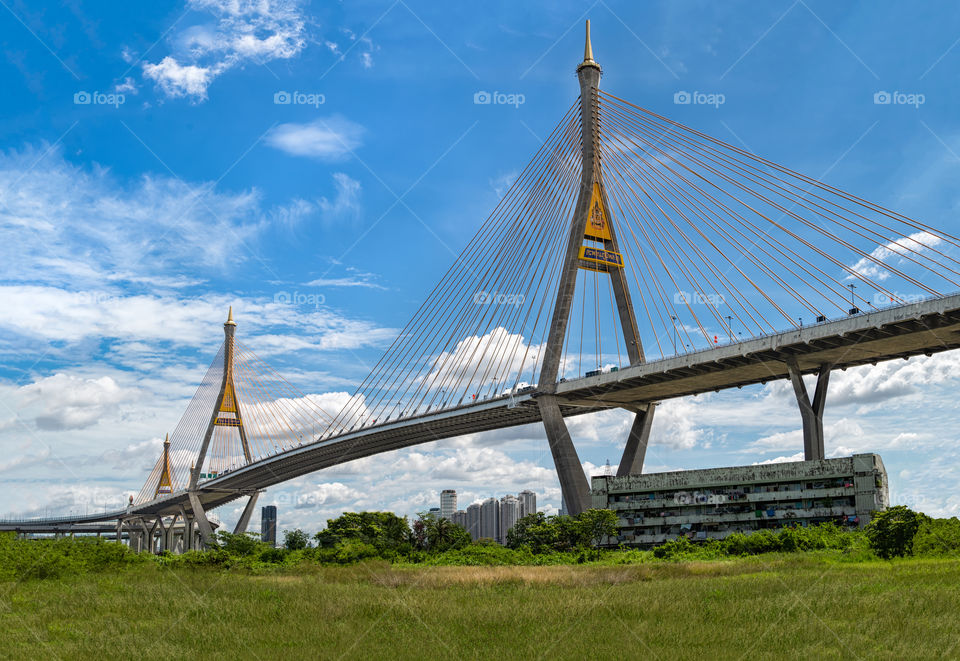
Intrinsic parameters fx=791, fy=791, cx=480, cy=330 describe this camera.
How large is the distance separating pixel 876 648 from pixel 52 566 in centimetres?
3432

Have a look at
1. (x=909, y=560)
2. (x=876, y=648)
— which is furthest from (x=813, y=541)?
(x=876, y=648)

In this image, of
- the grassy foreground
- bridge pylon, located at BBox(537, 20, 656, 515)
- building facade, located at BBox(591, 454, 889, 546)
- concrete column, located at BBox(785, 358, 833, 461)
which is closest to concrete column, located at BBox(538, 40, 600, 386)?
bridge pylon, located at BBox(537, 20, 656, 515)

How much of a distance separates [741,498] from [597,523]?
11.4 meters

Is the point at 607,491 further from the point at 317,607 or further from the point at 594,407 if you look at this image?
the point at 317,607

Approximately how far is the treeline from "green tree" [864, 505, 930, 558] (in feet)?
0.14

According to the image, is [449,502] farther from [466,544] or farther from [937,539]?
[937,539]

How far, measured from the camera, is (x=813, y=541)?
43.7 meters

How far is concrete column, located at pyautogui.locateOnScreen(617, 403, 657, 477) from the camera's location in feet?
208

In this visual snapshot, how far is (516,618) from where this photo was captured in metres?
19.9

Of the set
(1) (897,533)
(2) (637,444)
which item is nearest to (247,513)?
(2) (637,444)

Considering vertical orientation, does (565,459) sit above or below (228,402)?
below

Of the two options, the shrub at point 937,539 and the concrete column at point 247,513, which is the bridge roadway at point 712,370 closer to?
the shrub at point 937,539

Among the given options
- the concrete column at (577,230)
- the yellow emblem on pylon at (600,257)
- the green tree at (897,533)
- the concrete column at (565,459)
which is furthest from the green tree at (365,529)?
the green tree at (897,533)

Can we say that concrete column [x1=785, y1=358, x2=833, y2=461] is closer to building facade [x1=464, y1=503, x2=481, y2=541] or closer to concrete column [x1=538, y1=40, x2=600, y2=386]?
concrete column [x1=538, y1=40, x2=600, y2=386]
